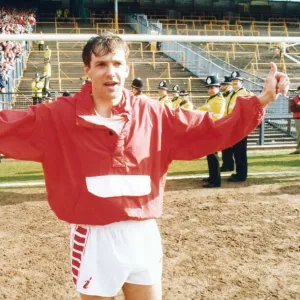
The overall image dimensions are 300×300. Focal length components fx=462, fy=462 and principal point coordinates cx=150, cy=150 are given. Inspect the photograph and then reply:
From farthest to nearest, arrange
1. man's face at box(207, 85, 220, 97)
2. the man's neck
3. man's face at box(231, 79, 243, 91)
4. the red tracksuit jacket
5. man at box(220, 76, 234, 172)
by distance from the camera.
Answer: man at box(220, 76, 234, 172)
man's face at box(231, 79, 243, 91)
man's face at box(207, 85, 220, 97)
the man's neck
the red tracksuit jacket

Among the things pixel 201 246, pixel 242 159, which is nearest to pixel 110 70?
pixel 201 246

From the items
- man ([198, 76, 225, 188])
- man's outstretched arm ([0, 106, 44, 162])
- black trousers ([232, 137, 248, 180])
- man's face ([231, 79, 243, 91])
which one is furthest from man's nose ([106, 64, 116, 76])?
man's face ([231, 79, 243, 91])

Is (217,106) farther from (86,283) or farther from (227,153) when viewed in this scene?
(86,283)

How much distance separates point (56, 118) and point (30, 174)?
758cm

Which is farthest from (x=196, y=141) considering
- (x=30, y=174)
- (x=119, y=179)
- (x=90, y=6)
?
(x=90, y=6)

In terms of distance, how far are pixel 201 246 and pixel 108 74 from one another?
327cm

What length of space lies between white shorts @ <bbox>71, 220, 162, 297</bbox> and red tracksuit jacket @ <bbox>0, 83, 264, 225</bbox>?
8 centimetres

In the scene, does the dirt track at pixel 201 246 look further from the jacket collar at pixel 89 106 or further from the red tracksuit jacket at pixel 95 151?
the jacket collar at pixel 89 106

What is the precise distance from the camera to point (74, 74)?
2273 cm

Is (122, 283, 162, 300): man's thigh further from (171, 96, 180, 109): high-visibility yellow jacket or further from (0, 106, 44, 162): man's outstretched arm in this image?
(171, 96, 180, 109): high-visibility yellow jacket

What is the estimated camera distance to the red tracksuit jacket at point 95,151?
225cm

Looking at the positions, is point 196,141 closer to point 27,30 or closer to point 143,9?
point 27,30

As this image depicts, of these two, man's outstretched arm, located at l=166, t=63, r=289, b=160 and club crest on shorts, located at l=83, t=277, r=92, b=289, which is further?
man's outstretched arm, located at l=166, t=63, r=289, b=160

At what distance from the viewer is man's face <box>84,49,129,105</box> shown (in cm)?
226
